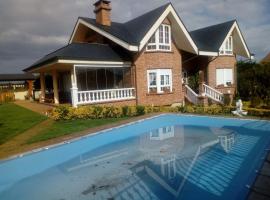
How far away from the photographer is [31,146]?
11531 millimetres

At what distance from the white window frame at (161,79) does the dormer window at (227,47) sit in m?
8.65

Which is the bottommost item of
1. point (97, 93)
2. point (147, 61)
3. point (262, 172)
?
point (262, 172)

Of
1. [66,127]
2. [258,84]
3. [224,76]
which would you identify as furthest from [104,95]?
[224,76]

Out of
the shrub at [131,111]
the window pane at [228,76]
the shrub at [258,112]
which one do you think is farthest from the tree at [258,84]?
the shrub at [131,111]

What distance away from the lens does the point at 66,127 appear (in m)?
15.4

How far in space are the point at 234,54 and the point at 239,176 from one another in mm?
26340

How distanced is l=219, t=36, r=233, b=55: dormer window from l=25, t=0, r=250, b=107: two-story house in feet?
3.12

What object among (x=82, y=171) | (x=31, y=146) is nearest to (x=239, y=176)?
(x=82, y=171)

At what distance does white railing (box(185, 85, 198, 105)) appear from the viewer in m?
25.1

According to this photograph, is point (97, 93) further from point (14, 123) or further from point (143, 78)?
point (14, 123)

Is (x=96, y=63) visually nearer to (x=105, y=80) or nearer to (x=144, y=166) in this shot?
(x=105, y=80)

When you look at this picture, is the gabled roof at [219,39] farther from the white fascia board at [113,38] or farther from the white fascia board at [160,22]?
the white fascia board at [113,38]

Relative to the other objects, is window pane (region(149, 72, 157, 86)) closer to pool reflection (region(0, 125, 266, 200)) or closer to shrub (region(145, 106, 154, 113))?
shrub (region(145, 106, 154, 113))

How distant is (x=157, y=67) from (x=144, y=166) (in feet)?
49.8
